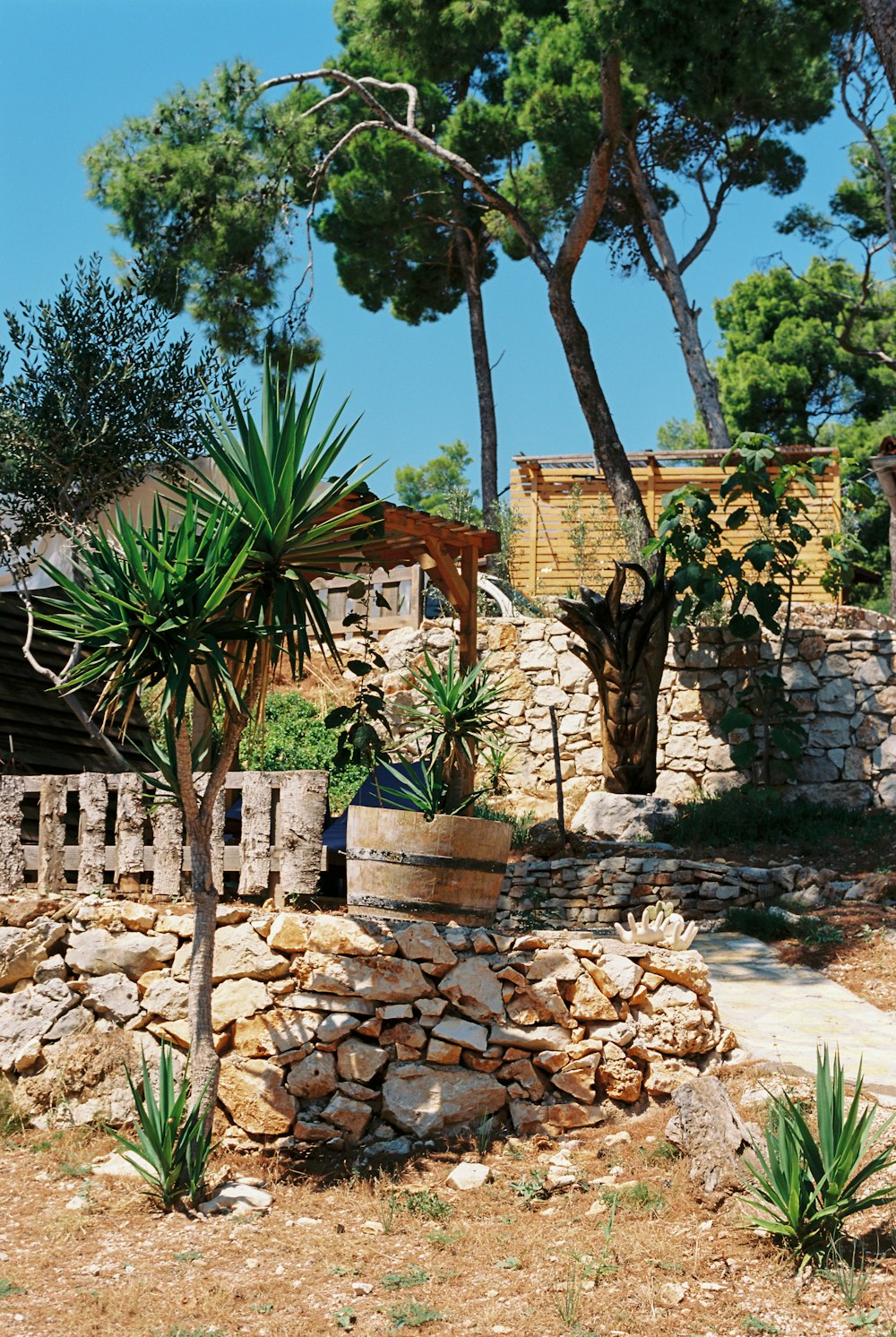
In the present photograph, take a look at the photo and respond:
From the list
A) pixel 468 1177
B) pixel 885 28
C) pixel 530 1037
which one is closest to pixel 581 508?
pixel 885 28

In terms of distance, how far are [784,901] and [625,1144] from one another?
3982 mm

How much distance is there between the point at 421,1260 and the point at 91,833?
8.38 feet

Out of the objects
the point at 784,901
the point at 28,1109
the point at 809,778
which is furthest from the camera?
the point at 809,778

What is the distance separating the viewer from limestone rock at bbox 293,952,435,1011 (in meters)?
5.18

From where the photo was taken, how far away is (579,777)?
11789mm

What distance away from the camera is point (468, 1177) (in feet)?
15.4

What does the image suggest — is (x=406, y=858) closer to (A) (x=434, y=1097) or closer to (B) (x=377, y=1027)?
(B) (x=377, y=1027)

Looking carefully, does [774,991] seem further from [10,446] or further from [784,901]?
[10,446]

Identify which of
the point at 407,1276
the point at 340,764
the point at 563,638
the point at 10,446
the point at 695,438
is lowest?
the point at 407,1276

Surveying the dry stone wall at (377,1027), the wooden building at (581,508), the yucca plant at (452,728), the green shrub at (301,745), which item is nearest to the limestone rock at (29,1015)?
the dry stone wall at (377,1027)

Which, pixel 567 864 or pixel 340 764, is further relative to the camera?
pixel 567 864

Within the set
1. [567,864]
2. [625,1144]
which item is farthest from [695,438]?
[625,1144]

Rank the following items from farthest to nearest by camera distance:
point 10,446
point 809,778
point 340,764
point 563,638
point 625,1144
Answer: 1. point 563,638
2. point 809,778
3. point 10,446
4. point 340,764
5. point 625,1144

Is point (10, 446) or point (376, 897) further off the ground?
point (10, 446)
